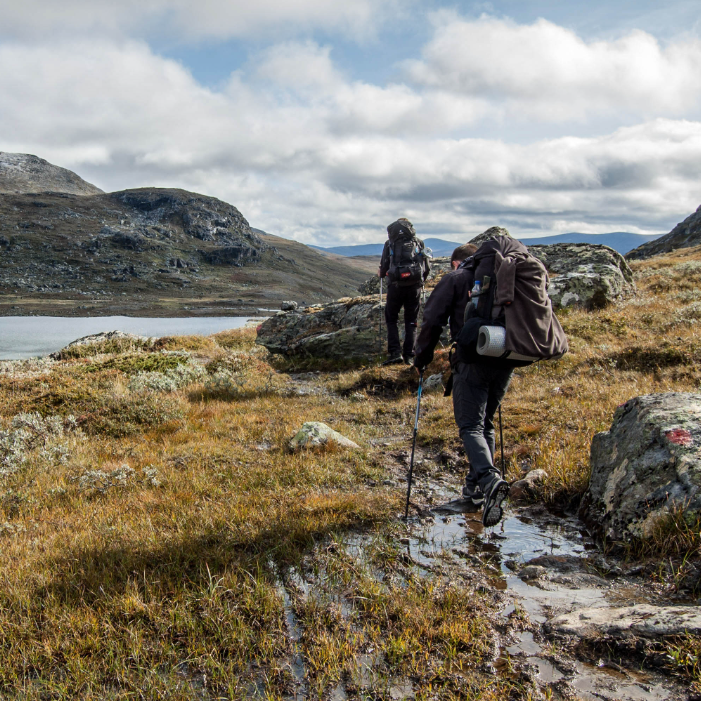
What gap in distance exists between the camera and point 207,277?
623ft

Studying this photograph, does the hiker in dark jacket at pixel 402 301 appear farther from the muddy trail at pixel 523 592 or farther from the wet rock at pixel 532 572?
the wet rock at pixel 532 572

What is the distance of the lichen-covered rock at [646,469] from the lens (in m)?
4.19

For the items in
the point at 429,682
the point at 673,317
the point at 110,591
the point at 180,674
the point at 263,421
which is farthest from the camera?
the point at 673,317

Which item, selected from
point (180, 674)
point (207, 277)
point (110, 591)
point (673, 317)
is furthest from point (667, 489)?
point (207, 277)

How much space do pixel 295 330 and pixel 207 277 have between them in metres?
183

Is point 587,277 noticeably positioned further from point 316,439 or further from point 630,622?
point 630,622

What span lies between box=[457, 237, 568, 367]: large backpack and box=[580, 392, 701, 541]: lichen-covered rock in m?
1.20

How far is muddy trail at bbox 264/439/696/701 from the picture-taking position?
2768 millimetres

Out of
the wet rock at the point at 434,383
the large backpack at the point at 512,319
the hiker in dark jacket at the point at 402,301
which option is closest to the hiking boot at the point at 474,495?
the large backpack at the point at 512,319

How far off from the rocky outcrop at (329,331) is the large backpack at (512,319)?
10474 mm

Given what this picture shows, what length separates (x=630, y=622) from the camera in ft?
10.1

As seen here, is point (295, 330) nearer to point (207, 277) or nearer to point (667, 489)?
point (667, 489)

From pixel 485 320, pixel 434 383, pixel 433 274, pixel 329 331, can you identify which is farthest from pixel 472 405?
pixel 433 274

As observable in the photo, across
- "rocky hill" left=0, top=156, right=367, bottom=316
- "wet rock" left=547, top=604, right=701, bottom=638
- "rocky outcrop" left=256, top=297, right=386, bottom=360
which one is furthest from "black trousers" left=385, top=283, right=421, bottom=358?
"rocky hill" left=0, top=156, right=367, bottom=316
